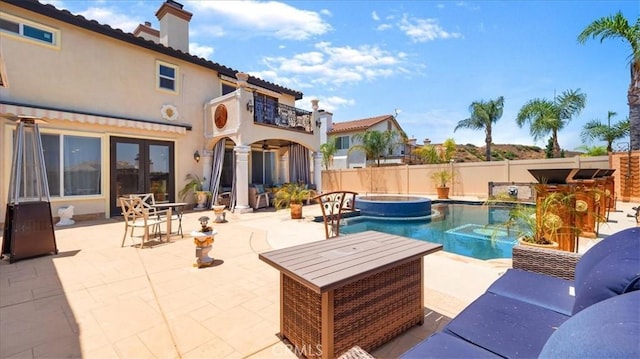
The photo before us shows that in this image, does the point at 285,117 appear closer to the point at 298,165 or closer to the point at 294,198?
the point at 298,165

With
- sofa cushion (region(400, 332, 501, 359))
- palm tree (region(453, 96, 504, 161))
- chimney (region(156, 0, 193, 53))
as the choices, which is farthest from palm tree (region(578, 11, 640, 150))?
chimney (region(156, 0, 193, 53))

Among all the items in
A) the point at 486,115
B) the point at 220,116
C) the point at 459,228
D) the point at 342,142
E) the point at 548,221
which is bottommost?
the point at 459,228

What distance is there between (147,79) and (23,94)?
146 inches

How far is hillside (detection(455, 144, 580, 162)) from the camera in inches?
1459

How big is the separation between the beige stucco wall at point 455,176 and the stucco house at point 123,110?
8051 millimetres

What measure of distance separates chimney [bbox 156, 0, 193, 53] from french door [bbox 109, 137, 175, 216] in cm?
521

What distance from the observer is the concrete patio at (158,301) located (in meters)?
2.62

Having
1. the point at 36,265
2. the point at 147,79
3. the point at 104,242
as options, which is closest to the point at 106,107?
the point at 147,79

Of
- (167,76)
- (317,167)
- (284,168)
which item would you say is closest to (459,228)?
(317,167)

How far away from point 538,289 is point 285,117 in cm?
1259

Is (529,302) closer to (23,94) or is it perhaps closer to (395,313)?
(395,313)

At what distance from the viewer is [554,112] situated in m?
19.0

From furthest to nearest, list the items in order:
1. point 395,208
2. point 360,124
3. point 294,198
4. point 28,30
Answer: point 360,124 < point 395,208 < point 294,198 < point 28,30

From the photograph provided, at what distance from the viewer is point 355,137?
26922 mm
